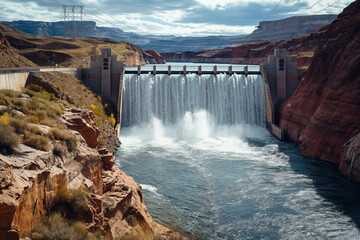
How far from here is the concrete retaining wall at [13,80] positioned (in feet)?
83.1

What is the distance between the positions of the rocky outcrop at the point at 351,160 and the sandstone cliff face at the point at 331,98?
1.66 m

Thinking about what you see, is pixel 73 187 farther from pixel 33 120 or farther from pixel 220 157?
pixel 220 157

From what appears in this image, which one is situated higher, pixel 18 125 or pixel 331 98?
pixel 331 98

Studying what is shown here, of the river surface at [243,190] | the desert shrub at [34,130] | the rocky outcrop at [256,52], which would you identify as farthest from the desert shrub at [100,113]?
the rocky outcrop at [256,52]

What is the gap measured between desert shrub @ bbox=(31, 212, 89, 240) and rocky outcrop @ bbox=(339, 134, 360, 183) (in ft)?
60.6

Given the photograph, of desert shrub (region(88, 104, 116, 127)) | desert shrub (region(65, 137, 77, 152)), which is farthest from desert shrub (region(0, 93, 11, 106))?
desert shrub (region(88, 104, 116, 127))

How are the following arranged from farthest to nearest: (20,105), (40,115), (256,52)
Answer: (256,52)
(20,105)
(40,115)

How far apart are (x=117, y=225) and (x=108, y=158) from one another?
413 centimetres

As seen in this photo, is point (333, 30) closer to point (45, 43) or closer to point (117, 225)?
point (117, 225)

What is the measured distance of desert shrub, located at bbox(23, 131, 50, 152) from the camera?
10297mm

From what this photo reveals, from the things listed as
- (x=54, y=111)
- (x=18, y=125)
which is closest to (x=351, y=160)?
(x=54, y=111)

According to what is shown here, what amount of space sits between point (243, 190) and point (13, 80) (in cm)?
1881

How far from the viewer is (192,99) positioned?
41906 millimetres

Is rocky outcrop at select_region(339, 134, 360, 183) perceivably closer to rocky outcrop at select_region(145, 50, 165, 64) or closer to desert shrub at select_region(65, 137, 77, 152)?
desert shrub at select_region(65, 137, 77, 152)
